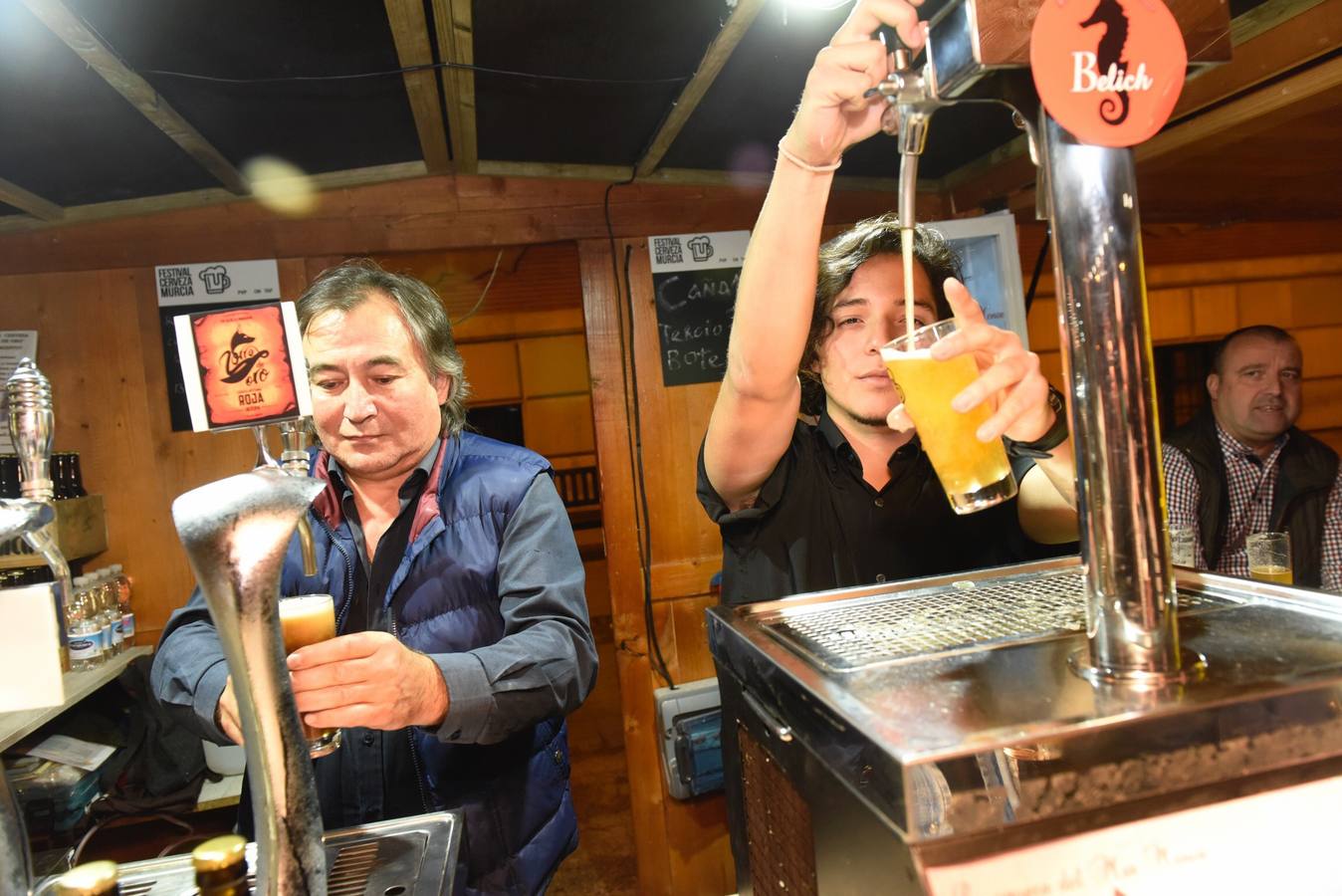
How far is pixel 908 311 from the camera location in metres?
0.83

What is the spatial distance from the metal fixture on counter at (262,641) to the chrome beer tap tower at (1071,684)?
42cm

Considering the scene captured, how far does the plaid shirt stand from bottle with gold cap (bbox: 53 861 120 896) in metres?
3.80

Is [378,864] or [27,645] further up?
[27,645]

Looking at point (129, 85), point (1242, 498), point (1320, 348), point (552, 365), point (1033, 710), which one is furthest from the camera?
point (552, 365)

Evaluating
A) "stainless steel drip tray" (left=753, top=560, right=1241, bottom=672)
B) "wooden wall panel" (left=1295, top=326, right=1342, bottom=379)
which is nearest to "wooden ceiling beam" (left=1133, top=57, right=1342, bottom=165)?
"stainless steel drip tray" (left=753, top=560, right=1241, bottom=672)

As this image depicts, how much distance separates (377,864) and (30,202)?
3.35m

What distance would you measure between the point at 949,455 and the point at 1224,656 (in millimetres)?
362

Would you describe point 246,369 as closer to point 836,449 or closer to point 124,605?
point 836,449

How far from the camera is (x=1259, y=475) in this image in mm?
3482

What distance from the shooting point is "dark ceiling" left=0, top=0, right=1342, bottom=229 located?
6.76 ft

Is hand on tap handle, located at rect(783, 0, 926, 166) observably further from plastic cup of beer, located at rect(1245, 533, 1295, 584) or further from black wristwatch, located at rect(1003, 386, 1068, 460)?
plastic cup of beer, located at rect(1245, 533, 1295, 584)

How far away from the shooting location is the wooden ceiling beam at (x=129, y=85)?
185cm

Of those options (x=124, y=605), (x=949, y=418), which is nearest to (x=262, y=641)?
(x=949, y=418)

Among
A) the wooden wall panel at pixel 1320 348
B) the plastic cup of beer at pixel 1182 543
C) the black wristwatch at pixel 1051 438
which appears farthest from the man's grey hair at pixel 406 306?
the wooden wall panel at pixel 1320 348
